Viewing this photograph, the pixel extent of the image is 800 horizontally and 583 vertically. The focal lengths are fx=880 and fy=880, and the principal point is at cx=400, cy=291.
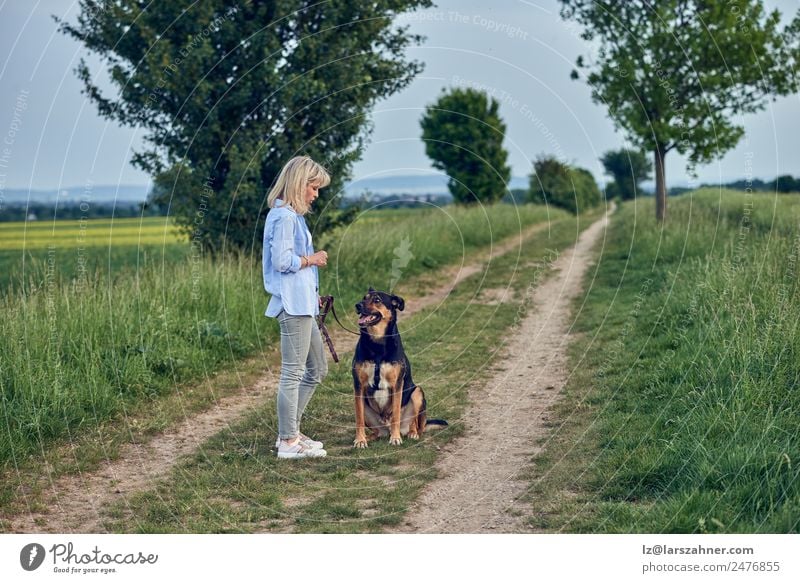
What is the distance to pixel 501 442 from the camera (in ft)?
26.5

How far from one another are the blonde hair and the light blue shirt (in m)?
0.07

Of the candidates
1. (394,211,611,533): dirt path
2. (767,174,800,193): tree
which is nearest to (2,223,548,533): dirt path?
(394,211,611,533): dirt path

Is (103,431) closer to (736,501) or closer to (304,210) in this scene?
(304,210)

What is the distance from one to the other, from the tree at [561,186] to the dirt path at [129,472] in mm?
36674

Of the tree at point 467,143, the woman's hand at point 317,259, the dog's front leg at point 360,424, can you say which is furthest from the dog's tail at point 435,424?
the tree at point 467,143

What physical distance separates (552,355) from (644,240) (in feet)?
34.4

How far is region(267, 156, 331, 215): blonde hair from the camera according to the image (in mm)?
7188

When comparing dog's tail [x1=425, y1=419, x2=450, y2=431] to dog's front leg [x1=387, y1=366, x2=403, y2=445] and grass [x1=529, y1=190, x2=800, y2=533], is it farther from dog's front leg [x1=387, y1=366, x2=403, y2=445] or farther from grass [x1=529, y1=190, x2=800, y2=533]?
grass [x1=529, y1=190, x2=800, y2=533]

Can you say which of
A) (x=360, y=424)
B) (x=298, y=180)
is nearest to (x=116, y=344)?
(x=360, y=424)

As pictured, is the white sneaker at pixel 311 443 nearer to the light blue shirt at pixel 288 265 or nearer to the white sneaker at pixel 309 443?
the white sneaker at pixel 309 443

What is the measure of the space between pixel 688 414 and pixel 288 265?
3621mm

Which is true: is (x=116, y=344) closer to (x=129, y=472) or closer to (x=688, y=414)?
(x=129, y=472)

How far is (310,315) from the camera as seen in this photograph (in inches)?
294
